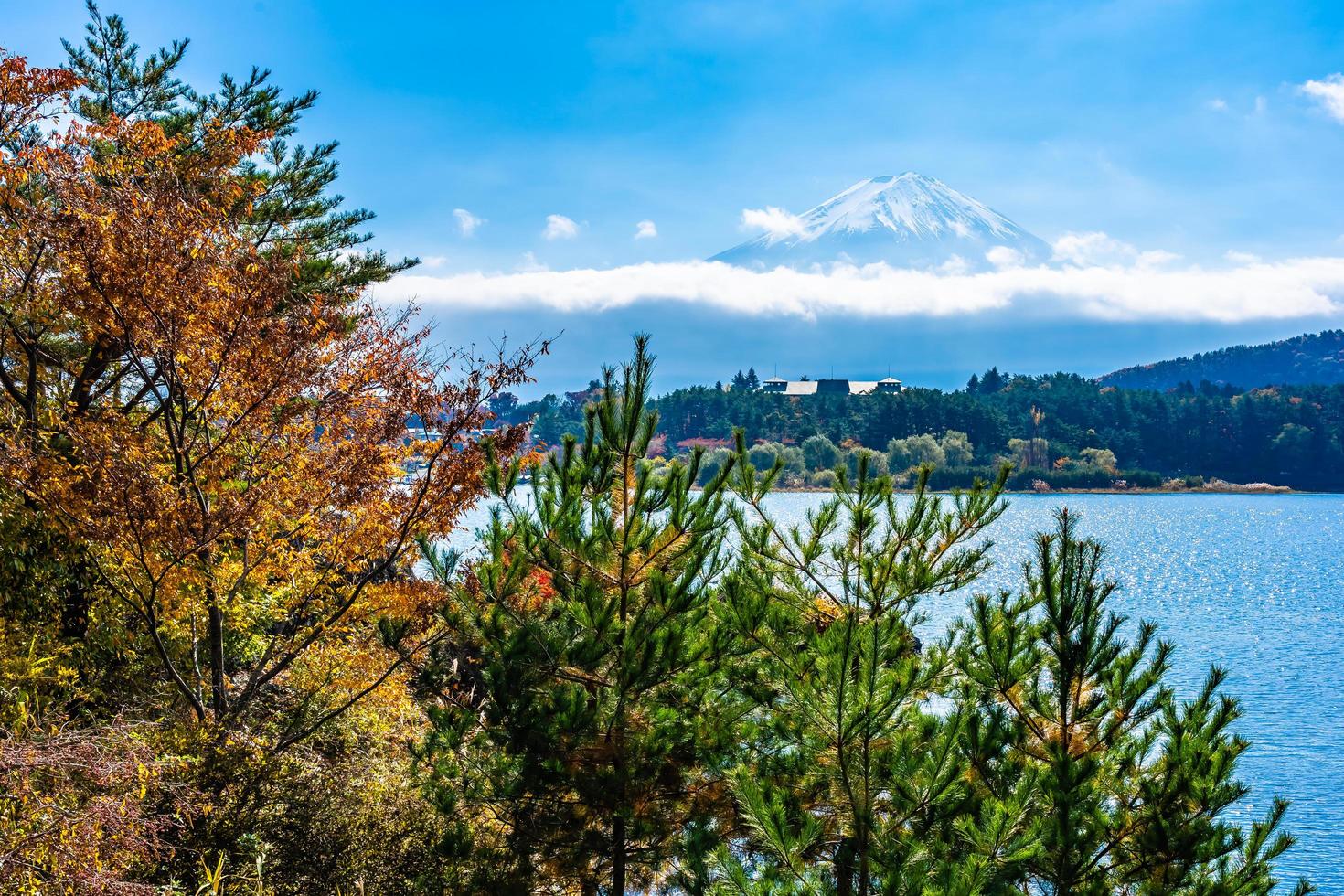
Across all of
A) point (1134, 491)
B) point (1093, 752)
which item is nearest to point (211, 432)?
point (1093, 752)

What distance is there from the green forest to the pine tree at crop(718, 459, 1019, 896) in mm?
38

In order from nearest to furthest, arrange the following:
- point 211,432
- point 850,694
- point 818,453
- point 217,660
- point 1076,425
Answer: point 850,694, point 217,660, point 211,432, point 818,453, point 1076,425

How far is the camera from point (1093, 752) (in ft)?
19.7

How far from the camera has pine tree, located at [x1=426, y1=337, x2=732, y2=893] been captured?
7387mm

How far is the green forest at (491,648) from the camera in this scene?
19.2 ft

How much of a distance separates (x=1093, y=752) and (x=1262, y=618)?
36007 millimetres

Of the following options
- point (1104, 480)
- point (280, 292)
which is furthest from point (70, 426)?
point (1104, 480)

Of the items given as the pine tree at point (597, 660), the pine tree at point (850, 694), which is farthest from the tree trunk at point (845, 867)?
the pine tree at point (597, 660)

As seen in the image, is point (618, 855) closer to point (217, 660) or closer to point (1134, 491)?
point (217, 660)

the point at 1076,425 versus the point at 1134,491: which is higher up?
the point at 1076,425

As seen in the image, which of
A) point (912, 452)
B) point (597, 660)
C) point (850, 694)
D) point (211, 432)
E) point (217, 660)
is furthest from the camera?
point (912, 452)

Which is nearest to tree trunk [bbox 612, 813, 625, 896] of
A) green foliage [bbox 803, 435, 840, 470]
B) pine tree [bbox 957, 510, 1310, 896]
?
pine tree [bbox 957, 510, 1310, 896]

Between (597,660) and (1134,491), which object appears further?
(1134,491)

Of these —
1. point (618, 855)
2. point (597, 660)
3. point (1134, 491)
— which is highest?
point (597, 660)
